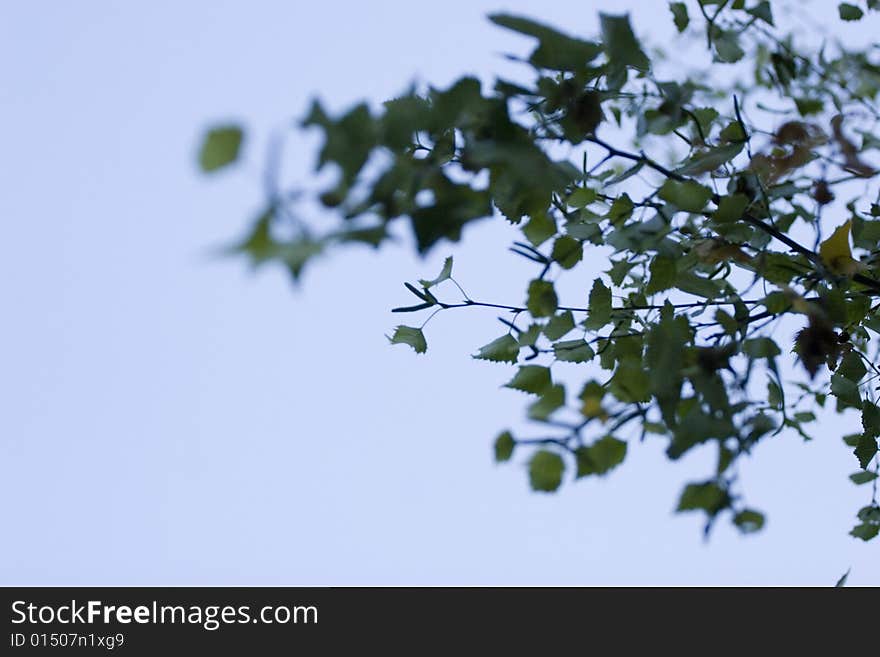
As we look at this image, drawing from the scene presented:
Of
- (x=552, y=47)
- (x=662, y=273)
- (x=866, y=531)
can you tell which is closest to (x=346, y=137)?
(x=552, y=47)

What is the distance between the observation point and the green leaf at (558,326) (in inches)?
32.3

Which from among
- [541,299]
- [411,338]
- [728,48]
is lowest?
[541,299]

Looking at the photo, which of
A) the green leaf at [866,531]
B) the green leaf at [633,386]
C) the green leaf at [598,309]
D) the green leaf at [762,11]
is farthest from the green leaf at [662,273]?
the green leaf at [866,531]

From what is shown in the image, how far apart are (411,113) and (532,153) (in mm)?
82

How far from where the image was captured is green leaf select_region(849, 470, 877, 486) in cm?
115

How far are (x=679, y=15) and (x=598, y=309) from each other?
47 cm

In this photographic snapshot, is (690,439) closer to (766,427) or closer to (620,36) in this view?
(766,427)

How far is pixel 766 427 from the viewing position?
0.61 m

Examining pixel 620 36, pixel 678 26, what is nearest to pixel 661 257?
pixel 620 36

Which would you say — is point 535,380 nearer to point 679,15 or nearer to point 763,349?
point 763,349

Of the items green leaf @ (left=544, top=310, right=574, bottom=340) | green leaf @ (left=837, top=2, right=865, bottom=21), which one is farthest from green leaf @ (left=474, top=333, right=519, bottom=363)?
green leaf @ (left=837, top=2, right=865, bottom=21)

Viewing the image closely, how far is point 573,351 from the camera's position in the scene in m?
0.85

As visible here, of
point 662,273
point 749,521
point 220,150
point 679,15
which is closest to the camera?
point 220,150
